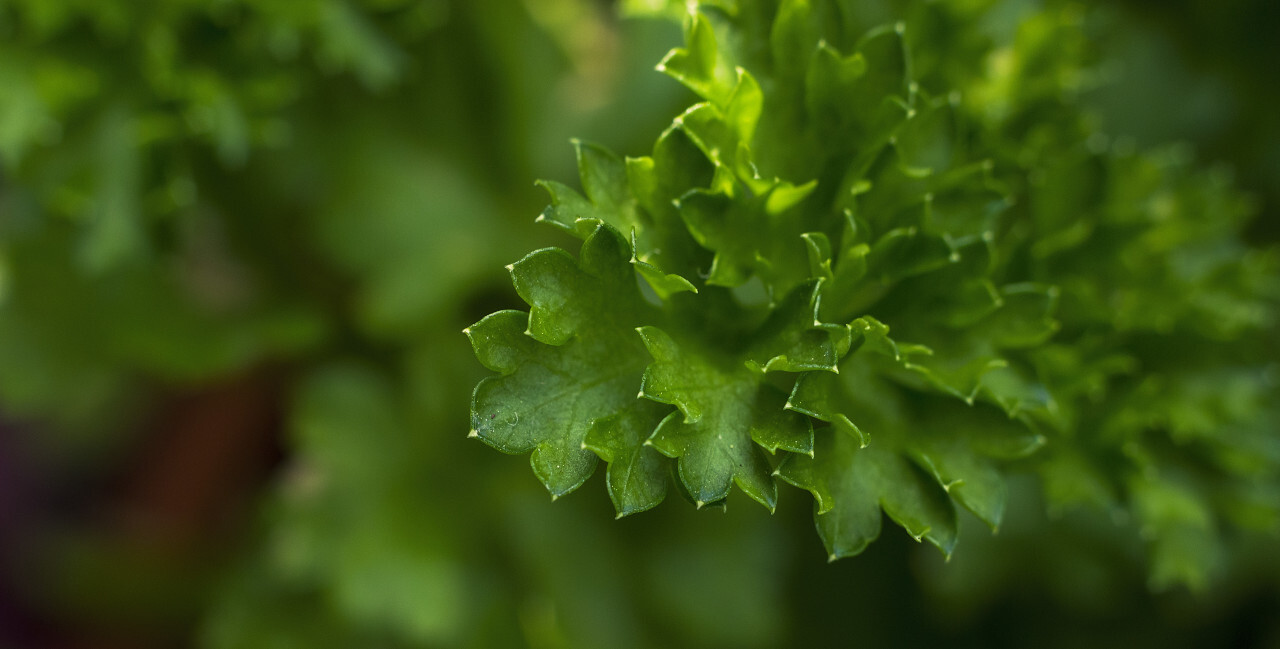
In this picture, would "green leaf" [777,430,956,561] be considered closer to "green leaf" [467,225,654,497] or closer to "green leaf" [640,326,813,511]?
"green leaf" [640,326,813,511]

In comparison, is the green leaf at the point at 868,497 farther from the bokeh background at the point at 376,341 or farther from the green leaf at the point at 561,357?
the bokeh background at the point at 376,341

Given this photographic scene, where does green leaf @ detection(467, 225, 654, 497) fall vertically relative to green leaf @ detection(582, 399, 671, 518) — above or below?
above

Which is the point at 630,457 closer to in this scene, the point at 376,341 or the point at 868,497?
the point at 868,497

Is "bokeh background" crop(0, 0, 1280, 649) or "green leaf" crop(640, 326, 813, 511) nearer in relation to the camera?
"green leaf" crop(640, 326, 813, 511)

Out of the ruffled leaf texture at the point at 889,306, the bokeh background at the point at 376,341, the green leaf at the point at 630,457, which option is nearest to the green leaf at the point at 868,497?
the ruffled leaf texture at the point at 889,306

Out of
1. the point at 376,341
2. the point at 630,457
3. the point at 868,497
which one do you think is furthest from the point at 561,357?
the point at 376,341

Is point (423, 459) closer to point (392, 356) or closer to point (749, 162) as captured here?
point (392, 356)

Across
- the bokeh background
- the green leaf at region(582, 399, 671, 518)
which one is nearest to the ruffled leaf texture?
the green leaf at region(582, 399, 671, 518)

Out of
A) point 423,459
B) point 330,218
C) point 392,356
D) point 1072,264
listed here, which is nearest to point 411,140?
point 330,218
